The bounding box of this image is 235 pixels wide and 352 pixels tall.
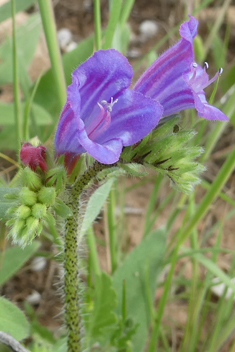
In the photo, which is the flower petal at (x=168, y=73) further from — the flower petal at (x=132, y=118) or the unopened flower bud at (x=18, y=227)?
the unopened flower bud at (x=18, y=227)

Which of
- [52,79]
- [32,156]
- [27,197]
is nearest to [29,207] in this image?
[27,197]

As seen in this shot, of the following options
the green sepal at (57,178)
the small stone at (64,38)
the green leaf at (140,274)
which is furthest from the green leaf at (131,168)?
the small stone at (64,38)

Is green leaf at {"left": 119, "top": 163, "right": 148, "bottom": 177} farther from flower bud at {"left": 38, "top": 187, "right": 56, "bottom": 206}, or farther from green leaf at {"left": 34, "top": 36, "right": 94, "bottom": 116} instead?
green leaf at {"left": 34, "top": 36, "right": 94, "bottom": 116}

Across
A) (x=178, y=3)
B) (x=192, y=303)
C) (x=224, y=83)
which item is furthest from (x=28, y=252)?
(x=178, y=3)

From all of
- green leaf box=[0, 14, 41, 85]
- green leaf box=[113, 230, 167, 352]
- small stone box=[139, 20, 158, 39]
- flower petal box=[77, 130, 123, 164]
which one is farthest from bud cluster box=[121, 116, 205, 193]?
small stone box=[139, 20, 158, 39]

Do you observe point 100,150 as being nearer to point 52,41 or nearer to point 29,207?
point 29,207
